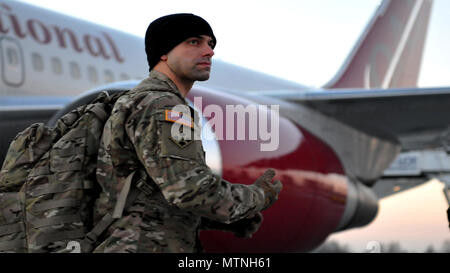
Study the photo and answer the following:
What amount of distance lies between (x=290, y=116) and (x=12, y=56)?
8.98ft

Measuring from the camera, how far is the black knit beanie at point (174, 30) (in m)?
1.29

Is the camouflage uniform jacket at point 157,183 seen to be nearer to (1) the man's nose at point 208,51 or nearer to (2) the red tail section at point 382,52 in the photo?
(1) the man's nose at point 208,51

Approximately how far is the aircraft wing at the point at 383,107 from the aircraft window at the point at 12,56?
92.3 inches

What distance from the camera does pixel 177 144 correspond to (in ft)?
3.78

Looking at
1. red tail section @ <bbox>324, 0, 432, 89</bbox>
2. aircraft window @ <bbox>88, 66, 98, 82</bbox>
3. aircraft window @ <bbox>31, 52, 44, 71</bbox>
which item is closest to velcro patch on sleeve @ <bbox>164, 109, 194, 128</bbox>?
aircraft window @ <bbox>31, 52, 44, 71</bbox>

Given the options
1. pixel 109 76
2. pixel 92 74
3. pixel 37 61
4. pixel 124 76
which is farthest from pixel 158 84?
pixel 124 76

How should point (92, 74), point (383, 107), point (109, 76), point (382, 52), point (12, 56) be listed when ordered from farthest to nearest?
point (382, 52) < point (109, 76) < point (92, 74) < point (12, 56) < point (383, 107)

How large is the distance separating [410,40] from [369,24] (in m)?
1.56

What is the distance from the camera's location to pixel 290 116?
191 inches

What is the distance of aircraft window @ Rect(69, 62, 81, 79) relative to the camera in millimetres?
6521

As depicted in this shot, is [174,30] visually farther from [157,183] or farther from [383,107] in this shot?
[383,107]

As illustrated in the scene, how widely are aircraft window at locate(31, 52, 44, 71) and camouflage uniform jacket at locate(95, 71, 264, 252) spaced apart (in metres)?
5.11
